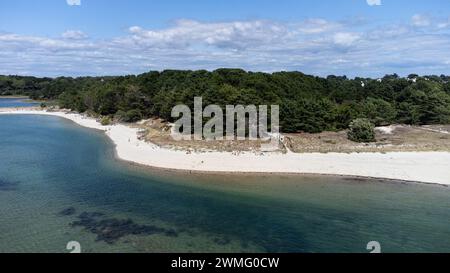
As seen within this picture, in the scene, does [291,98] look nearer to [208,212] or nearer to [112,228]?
[208,212]

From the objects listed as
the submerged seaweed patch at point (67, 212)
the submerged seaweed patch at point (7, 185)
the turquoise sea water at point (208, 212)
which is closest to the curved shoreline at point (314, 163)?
the turquoise sea water at point (208, 212)

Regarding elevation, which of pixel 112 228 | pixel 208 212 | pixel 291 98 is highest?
pixel 291 98

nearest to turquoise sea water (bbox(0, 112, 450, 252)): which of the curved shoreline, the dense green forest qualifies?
the curved shoreline

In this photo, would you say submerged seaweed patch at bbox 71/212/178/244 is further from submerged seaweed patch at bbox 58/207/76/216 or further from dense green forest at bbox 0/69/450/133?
dense green forest at bbox 0/69/450/133

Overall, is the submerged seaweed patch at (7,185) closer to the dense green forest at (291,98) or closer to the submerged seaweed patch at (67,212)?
the submerged seaweed patch at (67,212)

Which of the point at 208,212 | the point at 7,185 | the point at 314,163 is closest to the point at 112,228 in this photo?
the point at 208,212

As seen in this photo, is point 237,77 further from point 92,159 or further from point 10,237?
point 10,237
